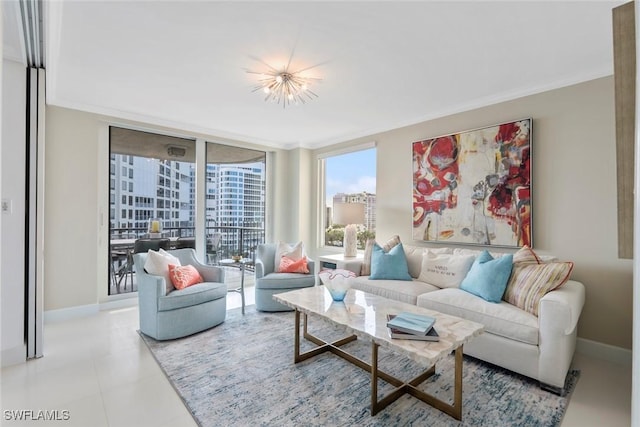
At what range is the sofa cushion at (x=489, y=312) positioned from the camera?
241 cm

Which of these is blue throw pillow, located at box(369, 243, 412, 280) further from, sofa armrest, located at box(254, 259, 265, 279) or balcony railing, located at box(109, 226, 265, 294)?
balcony railing, located at box(109, 226, 265, 294)

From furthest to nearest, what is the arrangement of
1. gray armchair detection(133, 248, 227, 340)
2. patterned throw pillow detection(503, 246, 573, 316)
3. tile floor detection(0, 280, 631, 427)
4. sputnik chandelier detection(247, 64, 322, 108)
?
gray armchair detection(133, 248, 227, 340)
sputnik chandelier detection(247, 64, 322, 108)
patterned throw pillow detection(503, 246, 573, 316)
tile floor detection(0, 280, 631, 427)

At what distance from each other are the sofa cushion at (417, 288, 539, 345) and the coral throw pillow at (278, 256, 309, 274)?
150 cm

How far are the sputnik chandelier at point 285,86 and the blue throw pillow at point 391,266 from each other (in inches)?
71.7

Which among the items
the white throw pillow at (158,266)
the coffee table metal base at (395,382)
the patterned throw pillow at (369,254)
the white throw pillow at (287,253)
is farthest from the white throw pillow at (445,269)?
the white throw pillow at (158,266)

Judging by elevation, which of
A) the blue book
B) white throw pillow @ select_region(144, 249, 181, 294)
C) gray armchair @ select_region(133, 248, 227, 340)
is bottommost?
gray armchair @ select_region(133, 248, 227, 340)

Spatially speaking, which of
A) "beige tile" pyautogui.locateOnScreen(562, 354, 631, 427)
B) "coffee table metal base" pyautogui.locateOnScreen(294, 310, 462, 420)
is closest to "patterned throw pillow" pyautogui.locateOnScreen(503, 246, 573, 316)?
"beige tile" pyautogui.locateOnScreen(562, 354, 631, 427)

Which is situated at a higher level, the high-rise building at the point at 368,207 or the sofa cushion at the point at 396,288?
the high-rise building at the point at 368,207

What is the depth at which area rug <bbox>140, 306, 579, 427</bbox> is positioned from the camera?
2057 mm

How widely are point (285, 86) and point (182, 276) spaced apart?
2.07 metres

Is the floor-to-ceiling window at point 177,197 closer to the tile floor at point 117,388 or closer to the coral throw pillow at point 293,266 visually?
the coral throw pillow at point 293,266

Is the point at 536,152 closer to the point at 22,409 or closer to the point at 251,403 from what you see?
the point at 251,403

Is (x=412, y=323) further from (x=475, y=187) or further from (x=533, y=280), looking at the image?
(x=475, y=187)

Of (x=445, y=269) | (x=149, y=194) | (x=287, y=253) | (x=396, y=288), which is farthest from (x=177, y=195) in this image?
(x=445, y=269)
